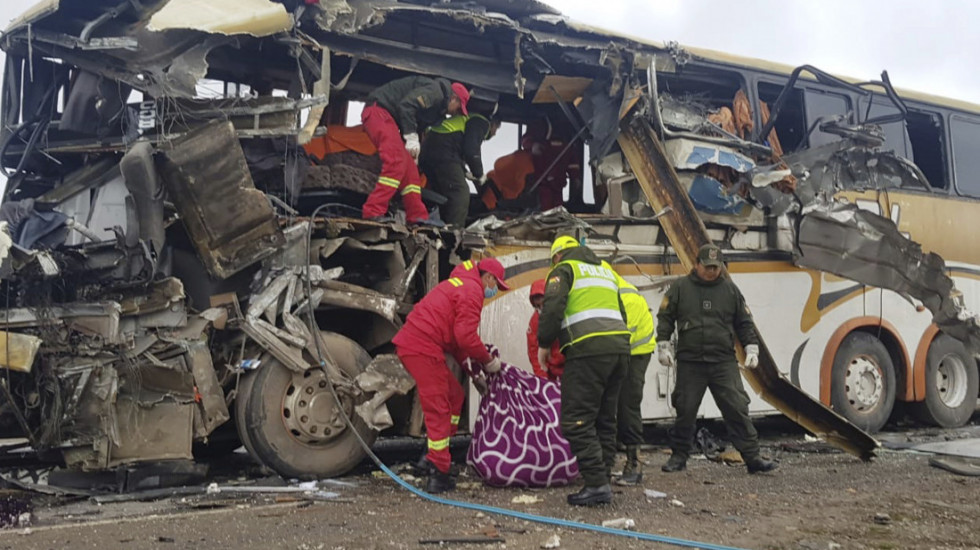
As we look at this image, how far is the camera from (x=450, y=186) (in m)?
7.71

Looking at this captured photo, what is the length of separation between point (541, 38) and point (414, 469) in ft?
11.7

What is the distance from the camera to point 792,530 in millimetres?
4359

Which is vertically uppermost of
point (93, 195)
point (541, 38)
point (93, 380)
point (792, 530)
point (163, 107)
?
point (541, 38)

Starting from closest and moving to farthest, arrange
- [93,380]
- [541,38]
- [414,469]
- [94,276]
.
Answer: [93,380] < [94,276] < [414,469] < [541,38]

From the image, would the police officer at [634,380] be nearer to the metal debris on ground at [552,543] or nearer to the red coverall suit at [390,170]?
the red coverall suit at [390,170]

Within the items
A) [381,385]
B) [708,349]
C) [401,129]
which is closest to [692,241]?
[708,349]

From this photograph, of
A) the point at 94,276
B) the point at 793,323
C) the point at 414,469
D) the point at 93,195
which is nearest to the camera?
the point at 94,276

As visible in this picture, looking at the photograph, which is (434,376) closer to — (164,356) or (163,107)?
(164,356)

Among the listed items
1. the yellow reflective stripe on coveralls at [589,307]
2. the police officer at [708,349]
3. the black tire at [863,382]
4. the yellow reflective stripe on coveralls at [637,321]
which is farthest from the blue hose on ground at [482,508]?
the black tire at [863,382]

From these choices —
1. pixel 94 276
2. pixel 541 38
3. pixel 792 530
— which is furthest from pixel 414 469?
pixel 541 38

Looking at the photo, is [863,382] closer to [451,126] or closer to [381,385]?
[451,126]

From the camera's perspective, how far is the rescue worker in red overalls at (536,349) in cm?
598

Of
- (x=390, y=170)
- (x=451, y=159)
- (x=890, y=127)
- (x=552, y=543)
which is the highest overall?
(x=890, y=127)

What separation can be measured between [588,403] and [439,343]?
42.8 inches
